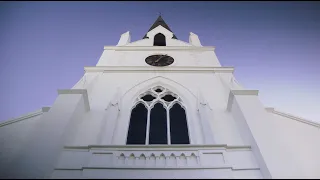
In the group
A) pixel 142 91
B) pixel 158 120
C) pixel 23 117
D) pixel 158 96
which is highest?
pixel 142 91

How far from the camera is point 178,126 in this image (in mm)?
10219

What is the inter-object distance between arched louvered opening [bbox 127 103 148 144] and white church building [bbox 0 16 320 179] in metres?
0.03

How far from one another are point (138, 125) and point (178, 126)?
147 cm

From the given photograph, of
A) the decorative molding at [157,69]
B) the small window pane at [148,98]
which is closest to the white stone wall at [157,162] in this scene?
the small window pane at [148,98]

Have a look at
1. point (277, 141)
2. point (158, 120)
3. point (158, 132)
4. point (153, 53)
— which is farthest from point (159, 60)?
point (277, 141)

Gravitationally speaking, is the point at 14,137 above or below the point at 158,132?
below

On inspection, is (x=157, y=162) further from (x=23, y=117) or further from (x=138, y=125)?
(x=23, y=117)

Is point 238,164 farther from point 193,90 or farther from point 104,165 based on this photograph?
point 193,90

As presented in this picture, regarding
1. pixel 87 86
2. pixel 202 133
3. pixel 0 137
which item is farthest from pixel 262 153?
pixel 0 137

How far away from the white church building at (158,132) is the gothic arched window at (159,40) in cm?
704

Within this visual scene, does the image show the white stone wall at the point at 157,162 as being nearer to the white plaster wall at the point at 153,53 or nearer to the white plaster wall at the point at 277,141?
the white plaster wall at the point at 277,141

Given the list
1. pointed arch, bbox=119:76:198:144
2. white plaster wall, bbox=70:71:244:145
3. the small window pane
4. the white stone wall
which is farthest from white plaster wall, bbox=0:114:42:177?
the small window pane

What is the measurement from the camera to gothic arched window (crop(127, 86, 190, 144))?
9.64 meters

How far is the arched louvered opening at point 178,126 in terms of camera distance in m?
9.62
